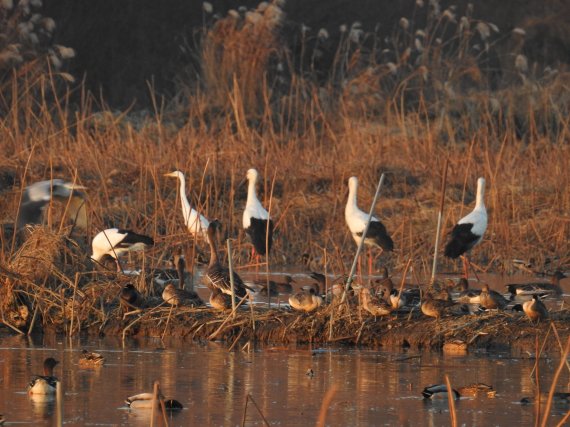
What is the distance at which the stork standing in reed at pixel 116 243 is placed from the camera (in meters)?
12.0

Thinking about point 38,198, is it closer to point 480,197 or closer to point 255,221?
point 255,221

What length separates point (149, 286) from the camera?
10.5m

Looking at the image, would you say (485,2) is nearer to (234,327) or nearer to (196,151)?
(196,151)

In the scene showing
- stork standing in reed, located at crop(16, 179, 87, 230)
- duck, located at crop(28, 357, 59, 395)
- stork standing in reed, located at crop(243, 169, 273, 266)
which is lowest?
stork standing in reed, located at crop(243, 169, 273, 266)

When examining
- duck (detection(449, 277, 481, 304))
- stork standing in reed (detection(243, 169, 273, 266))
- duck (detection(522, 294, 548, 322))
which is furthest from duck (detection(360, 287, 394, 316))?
stork standing in reed (detection(243, 169, 273, 266))

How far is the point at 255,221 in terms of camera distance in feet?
50.7

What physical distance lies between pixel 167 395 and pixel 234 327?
89.3 inches

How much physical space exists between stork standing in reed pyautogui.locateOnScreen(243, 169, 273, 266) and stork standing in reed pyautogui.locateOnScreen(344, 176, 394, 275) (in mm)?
907

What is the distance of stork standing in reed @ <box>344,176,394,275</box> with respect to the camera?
48.0 feet

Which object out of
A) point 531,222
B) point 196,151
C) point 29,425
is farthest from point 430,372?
point 196,151

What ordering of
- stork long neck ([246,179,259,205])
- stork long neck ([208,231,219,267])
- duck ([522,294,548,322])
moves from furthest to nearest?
stork long neck ([246,179,259,205]) → stork long neck ([208,231,219,267]) → duck ([522,294,548,322])

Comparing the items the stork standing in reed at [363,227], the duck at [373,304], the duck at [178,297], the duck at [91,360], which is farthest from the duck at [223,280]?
the stork standing in reed at [363,227]

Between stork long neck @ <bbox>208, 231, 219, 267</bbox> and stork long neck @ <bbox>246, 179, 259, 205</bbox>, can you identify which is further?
stork long neck @ <bbox>246, 179, 259, 205</bbox>

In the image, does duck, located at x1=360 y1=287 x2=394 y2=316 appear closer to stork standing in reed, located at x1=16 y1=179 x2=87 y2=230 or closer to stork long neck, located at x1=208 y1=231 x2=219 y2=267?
stork long neck, located at x1=208 y1=231 x2=219 y2=267
